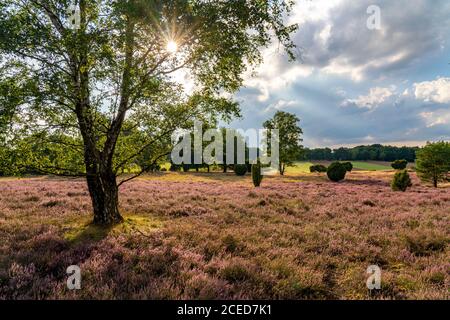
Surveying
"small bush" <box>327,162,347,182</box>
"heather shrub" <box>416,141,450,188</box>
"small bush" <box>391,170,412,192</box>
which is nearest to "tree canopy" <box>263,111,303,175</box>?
"small bush" <box>327,162,347,182</box>

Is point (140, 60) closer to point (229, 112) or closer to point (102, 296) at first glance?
point (229, 112)

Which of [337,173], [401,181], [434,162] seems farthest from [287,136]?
[401,181]

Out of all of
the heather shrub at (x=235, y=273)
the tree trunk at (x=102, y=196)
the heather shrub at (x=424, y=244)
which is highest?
the tree trunk at (x=102, y=196)

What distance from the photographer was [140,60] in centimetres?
956

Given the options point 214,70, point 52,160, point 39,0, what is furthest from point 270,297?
point 39,0

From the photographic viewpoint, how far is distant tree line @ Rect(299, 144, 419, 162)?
120938 millimetres

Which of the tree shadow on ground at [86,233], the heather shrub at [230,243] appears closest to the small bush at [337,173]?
the heather shrub at [230,243]

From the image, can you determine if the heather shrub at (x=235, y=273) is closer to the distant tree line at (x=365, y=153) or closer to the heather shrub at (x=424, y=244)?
the heather shrub at (x=424, y=244)

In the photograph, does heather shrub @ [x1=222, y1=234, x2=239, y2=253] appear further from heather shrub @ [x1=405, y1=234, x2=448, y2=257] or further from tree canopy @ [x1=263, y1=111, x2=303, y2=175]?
tree canopy @ [x1=263, y1=111, x2=303, y2=175]

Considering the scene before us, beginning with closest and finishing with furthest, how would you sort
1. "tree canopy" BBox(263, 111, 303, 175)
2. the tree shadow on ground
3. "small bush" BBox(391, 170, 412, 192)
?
the tree shadow on ground → "small bush" BBox(391, 170, 412, 192) → "tree canopy" BBox(263, 111, 303, 175)

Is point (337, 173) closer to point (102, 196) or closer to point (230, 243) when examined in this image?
point (230, 243)

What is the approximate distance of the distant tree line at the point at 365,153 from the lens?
12094 cm

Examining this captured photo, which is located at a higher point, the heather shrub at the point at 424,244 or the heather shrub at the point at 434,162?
the heather shrub at the point at 434,162
